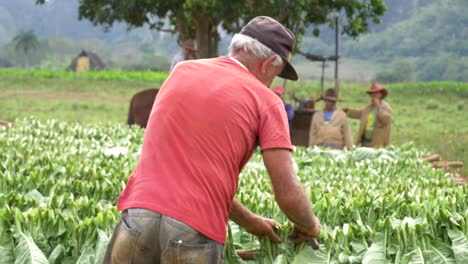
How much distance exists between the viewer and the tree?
90.5 feet

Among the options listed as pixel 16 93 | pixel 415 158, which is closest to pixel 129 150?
pixel 415 158

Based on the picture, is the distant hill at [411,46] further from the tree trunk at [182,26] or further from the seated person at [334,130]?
the seated person at [334,130]

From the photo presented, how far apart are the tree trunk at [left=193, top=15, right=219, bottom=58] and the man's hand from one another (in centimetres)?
2595

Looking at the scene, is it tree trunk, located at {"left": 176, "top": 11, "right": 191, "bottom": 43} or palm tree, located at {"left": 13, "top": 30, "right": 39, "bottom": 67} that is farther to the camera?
palm tree, located at {"left": 13, "top": 30, "right": 39, "bottom": 67}

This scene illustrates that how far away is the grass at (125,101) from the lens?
130 feet

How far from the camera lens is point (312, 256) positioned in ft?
16.3

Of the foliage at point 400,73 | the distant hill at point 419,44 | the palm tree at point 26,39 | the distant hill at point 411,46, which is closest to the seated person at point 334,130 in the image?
the distant hill at point 411,46

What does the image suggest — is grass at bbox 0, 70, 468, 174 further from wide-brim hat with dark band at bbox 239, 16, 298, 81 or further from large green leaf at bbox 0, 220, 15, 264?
wide-brim hat with dark band at bbox 239, 16, 298, 81

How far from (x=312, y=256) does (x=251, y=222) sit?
54cm

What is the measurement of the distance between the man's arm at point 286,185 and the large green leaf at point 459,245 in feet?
4.03

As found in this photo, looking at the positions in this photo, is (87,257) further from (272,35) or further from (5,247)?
(272,35)

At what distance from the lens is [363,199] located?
5.97 m

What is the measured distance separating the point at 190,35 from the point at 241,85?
30.6m

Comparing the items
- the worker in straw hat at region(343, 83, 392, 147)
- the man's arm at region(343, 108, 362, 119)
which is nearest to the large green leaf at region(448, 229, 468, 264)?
the worker in straw hat at region(343, 83, 392, 147)
